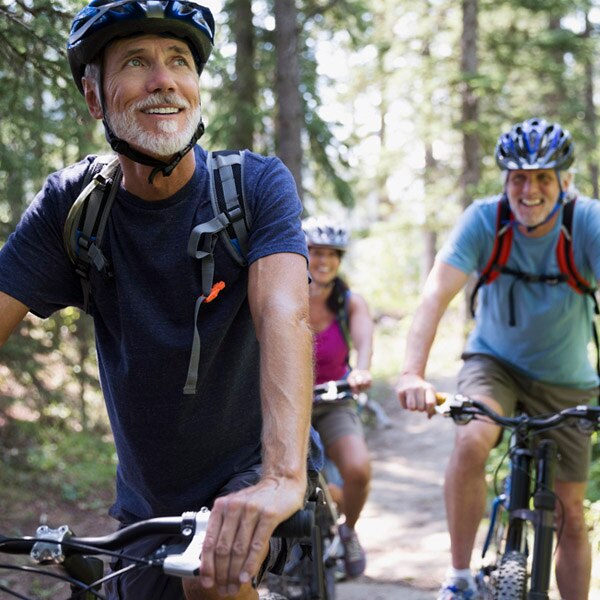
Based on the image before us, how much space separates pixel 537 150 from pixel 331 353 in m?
2.65

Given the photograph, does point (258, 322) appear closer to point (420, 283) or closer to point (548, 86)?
point (548, 86)

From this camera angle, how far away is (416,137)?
2252 cm

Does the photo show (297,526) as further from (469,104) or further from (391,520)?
(469,104)

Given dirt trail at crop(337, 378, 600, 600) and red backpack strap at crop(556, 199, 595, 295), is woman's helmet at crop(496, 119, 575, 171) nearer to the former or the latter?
red backpack strap at crop(556, 199, 595, 295)

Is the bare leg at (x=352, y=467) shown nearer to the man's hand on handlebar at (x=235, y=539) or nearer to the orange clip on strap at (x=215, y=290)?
the orange clip on strap at (x=215, y=290)

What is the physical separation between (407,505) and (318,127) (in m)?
6.36

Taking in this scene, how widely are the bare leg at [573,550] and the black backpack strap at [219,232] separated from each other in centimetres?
318

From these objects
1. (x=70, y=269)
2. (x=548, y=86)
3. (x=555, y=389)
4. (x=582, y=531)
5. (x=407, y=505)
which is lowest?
(x=407, y=505)

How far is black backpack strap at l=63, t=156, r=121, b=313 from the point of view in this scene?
123 inches

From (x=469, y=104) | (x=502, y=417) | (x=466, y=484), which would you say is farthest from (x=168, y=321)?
(x=469, y=104)

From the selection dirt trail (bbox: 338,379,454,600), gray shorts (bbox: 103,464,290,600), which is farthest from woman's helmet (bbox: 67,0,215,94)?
dirt trail (bbox: 338,379,454,600)

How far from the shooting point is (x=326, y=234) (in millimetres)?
7664

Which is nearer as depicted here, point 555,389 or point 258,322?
Result: point 258,322

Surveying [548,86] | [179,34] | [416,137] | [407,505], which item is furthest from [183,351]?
[548,86]
